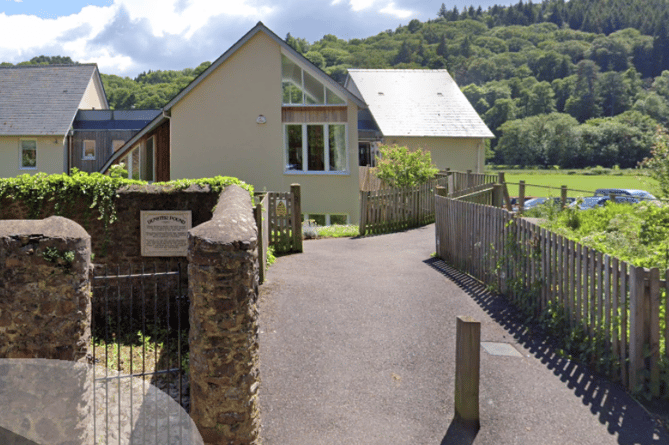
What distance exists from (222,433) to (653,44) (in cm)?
19717

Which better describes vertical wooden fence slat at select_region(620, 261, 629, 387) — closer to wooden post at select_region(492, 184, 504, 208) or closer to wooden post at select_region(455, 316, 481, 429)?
wooden post at select_region(455, 316, 481, 429)

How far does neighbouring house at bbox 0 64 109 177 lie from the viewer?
3859cm

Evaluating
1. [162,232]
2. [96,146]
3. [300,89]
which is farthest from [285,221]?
[96,146]

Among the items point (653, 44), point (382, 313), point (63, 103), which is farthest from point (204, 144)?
point (653, 44)

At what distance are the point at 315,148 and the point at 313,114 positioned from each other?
4.33 ft

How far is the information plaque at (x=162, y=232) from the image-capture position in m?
11.3

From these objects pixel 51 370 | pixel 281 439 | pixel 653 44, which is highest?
pixel 653 44

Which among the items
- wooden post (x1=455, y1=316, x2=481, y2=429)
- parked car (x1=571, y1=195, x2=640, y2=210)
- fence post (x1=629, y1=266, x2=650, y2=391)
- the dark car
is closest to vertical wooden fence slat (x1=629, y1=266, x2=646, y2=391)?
fence post (x1=629, y1=266, x2=650, y2=391)

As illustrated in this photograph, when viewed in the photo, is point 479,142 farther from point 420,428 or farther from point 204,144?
point 420,428

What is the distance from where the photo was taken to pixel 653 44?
175250mm

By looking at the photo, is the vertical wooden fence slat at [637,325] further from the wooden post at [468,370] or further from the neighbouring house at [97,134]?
the neighbouring house at [97,134]

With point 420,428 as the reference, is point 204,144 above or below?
above

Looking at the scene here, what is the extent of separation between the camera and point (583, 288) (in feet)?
26.7

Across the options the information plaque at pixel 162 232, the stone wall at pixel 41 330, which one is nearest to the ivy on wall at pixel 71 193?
the information plaque at pixel 162 232
